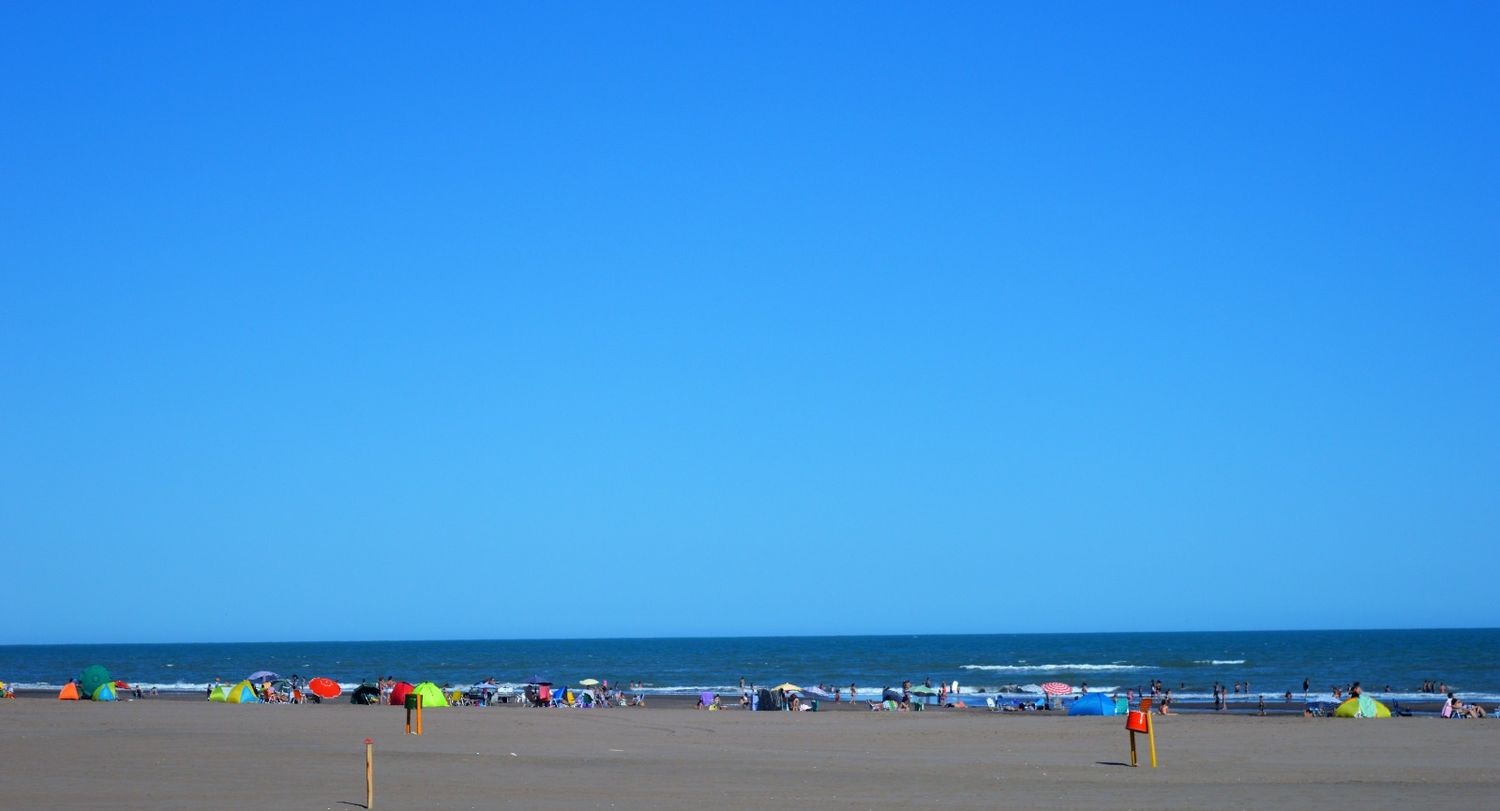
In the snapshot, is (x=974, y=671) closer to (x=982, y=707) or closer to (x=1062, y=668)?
(x=1062, y=668)

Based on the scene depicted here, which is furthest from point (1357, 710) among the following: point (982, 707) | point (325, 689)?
point (325, 689)

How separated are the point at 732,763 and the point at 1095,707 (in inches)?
698

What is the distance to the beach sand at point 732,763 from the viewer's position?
18.3m

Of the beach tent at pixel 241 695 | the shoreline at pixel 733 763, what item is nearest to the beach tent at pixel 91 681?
the beach tent at pixel 241 695

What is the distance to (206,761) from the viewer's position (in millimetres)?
22875

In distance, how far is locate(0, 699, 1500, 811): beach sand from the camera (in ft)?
60.0

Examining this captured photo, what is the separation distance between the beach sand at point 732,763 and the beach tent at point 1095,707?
199cm

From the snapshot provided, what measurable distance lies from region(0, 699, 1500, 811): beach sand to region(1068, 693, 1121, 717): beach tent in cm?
199

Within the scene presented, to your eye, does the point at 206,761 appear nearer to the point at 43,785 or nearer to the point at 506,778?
the point at 43,785

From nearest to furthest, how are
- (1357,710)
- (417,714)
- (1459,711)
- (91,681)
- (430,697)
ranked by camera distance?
(417,714)
(1357,710)
(1459,711)
(430,697)
(91,681)

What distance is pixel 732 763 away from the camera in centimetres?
2392

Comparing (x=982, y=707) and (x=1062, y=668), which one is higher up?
(x=982, y=707)

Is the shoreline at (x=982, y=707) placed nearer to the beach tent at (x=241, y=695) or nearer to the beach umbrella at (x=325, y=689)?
the beach umbrella at (x=325, y=689)

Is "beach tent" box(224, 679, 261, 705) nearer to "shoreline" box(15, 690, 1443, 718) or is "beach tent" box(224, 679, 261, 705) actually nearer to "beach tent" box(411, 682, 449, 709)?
"shoreline" box(15, 690, 1443, 718)
